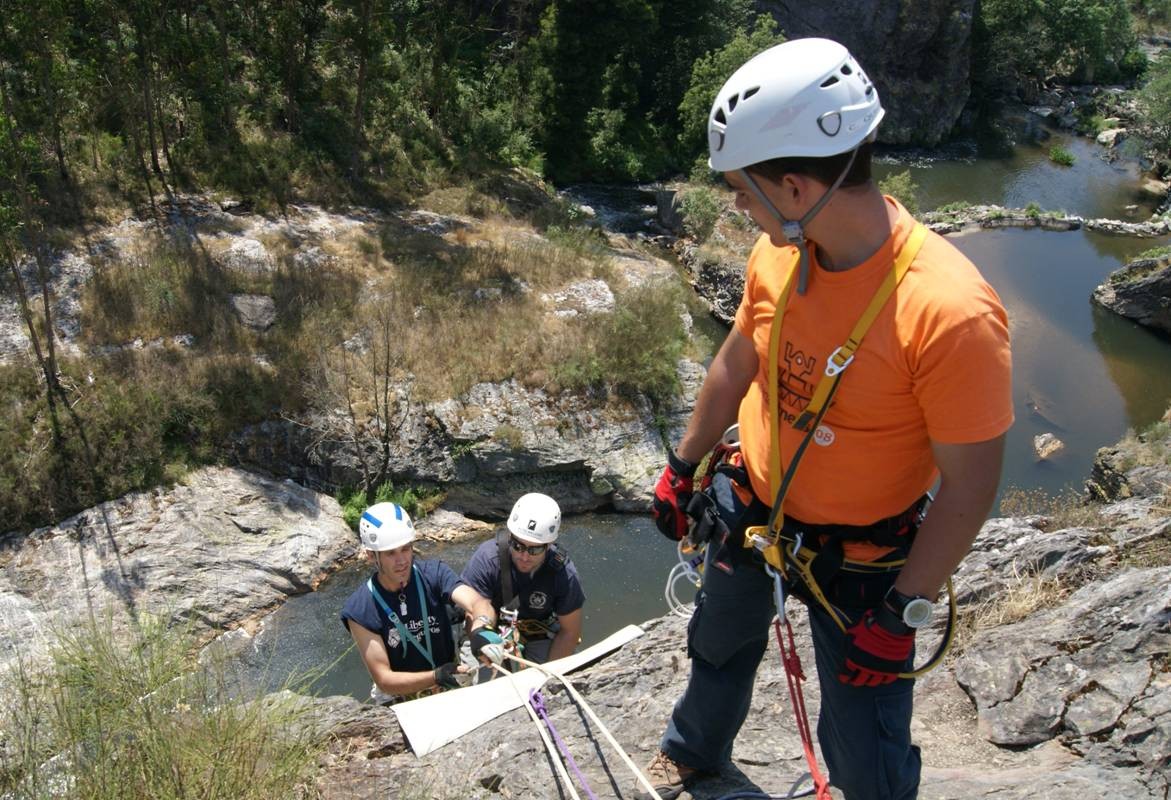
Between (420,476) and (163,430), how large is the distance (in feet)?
9.81

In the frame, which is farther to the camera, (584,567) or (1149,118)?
(1149,118)

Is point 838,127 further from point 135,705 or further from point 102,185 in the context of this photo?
point 102,185

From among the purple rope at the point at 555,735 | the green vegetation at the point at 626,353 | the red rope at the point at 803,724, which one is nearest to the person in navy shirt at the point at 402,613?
the purple rope at the point at 555,735

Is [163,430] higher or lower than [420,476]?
higher

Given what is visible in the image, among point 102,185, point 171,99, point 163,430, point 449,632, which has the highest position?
point 171,99

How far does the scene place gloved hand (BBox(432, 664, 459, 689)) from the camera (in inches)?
173

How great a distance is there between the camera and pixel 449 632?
15.3 ft

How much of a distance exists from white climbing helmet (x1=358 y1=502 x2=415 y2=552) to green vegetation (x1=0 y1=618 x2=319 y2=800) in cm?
129

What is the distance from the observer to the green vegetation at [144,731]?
2.62 m

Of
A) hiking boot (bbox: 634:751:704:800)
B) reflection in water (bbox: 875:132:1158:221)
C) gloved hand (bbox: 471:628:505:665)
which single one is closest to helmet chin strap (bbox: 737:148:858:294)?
hiking boot (bbox: 634:751:704:800)

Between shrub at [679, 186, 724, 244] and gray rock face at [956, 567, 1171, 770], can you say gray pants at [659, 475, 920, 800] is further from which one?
shrub at [679, 186, 724, 244]

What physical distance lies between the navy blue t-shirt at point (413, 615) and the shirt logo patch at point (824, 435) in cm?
278

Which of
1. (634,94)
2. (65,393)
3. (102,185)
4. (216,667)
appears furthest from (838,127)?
(634,94)

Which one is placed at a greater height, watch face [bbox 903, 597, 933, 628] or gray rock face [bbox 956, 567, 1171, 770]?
watch face [bbox 903, 597, 933, 628]
